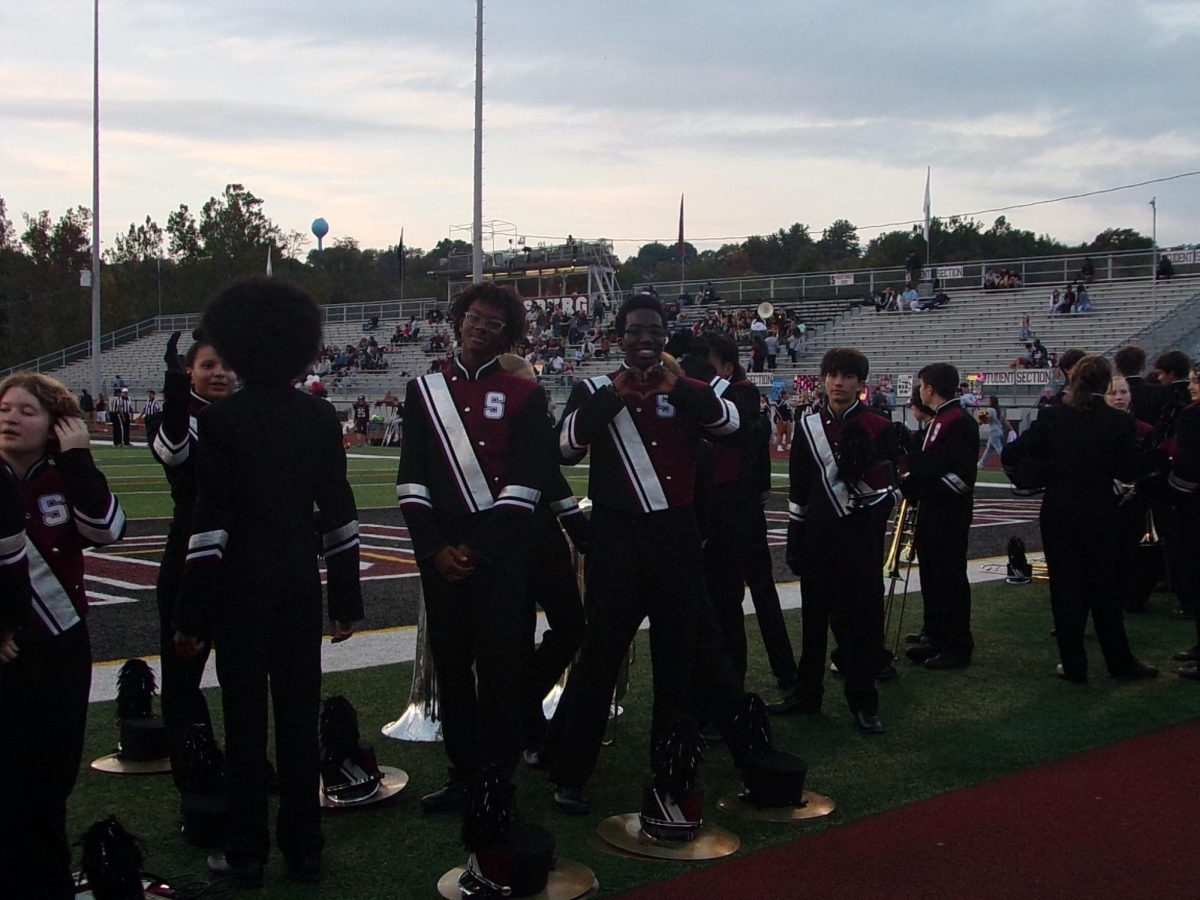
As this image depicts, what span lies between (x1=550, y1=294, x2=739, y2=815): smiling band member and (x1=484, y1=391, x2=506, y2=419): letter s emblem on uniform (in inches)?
13.0

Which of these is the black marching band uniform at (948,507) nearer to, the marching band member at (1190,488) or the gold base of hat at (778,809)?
the marching band member at (1190,488)

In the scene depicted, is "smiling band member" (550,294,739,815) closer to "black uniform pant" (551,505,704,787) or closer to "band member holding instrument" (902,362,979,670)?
"black uniform pant" (551,505,704,787)

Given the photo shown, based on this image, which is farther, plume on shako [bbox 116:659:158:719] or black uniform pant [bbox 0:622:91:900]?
plume on shako [bbox 116:659:158:719]

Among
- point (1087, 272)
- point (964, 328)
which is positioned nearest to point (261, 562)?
point (964, 328)

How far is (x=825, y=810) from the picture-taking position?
5.02 m

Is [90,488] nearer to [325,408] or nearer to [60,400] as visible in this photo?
[60,400]

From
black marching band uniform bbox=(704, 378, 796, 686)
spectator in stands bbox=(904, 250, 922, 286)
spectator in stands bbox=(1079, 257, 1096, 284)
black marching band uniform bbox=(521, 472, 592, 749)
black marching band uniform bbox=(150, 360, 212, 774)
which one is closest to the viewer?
black marching band uniform bbox=(150, 360, 212, 774)

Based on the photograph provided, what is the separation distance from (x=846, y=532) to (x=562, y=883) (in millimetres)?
2668

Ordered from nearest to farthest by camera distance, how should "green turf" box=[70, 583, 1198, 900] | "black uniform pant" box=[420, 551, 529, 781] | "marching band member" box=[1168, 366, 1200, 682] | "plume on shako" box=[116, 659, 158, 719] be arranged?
"green turf" box=[70, 583, 1198, 900]
"black uniform pant" box=[420, 551, 529, 781]
"plume on shako" box=[116, 659, 158, 719]
"marching band member" box=[1168, 366, 1200, 682]

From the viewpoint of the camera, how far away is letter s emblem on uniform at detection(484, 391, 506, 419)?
4.81 metres

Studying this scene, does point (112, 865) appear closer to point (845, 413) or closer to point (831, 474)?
point (831, 474)

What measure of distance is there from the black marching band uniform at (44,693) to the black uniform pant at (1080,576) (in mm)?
5262

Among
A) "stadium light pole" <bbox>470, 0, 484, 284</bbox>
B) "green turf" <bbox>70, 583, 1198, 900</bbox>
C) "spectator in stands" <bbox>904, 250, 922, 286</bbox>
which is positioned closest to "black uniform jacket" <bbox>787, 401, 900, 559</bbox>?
"green turf" <bbox>70, 583, 1198, 900</bbox>

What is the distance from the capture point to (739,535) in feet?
21.8
